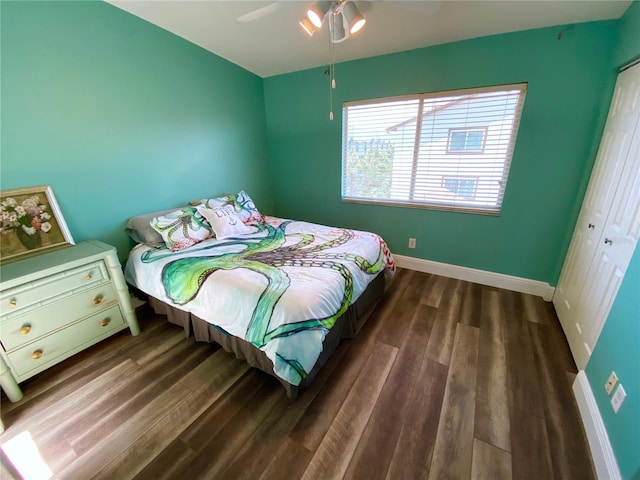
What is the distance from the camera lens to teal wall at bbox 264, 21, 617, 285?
2.02m

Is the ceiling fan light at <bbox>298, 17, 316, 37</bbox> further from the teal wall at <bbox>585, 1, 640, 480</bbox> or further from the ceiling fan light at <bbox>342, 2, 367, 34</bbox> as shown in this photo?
the teal wall at <bbox>585, 1, 640, 480</bbox>

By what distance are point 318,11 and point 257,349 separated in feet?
6.61

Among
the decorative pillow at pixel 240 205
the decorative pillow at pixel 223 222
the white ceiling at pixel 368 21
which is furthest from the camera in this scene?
the decorative pillow at pixel 240 205

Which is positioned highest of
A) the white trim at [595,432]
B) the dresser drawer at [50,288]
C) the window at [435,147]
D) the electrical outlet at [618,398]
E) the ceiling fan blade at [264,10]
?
the ceiling fan blade at [264,10]

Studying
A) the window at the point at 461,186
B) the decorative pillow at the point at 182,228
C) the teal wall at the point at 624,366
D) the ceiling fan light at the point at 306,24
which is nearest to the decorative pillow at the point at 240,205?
the decorative pillow at the point at 182,228

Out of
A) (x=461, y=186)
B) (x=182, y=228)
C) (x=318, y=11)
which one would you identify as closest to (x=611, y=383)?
(x=461, y=186)

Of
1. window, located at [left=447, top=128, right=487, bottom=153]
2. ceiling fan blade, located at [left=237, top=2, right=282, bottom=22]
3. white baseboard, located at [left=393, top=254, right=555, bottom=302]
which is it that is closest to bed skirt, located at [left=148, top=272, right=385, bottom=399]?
white baseboard, located at [left=393, top=254, right=555, bottom=302]

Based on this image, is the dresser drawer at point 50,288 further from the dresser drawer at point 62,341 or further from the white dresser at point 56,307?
the dresser drawer at point 62,341

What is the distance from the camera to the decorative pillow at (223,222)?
235cm

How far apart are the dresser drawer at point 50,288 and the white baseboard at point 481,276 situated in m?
2.89

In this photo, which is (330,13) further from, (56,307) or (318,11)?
(56,307)

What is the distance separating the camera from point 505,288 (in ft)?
8.66

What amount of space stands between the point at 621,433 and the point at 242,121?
384 centimetres

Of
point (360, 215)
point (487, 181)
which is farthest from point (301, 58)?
point (487, 181)
